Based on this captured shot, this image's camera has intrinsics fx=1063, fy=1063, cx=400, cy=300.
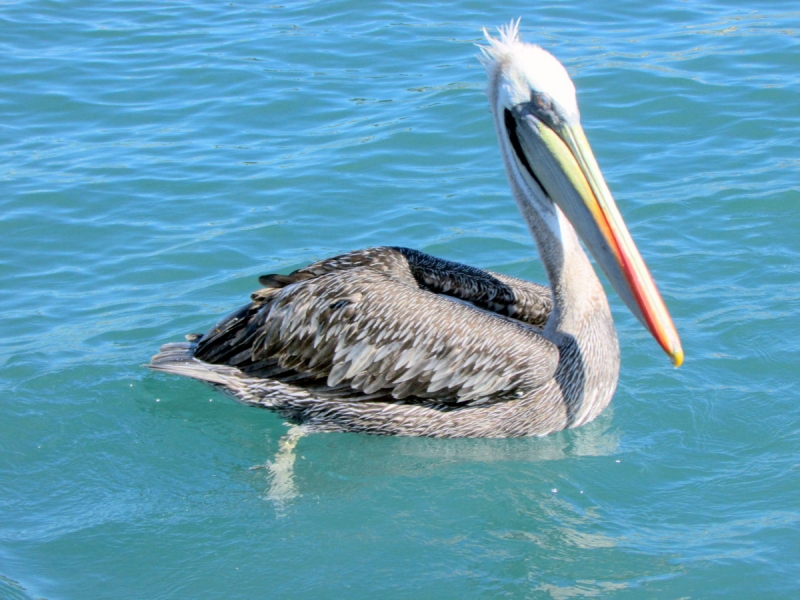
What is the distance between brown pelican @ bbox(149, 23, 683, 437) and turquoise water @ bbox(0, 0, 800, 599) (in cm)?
19

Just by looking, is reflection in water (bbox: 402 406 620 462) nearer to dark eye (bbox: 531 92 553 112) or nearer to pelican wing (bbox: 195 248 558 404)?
pelican wing (bbox: 195 248 558 404)

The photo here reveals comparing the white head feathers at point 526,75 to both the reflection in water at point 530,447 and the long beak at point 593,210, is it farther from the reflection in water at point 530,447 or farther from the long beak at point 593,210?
the reflection in water at point 530,447

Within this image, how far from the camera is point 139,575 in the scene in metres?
4.77

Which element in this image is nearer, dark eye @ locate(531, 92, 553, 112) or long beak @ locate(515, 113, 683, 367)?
long beak @ locate(515, 113, 683, 367)

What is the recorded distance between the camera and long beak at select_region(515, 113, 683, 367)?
509 centimetres

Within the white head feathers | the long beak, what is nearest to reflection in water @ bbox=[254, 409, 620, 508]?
the long beak

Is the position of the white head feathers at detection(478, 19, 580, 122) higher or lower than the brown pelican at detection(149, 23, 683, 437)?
higher

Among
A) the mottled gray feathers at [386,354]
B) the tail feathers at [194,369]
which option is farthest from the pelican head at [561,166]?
the tail feathers at [194,369]

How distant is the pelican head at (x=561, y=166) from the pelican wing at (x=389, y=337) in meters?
0.64

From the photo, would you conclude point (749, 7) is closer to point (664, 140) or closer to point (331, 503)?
point (664, 140)

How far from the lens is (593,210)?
529cm

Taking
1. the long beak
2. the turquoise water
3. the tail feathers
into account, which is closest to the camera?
the turquoise water

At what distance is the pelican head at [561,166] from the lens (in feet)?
16.8

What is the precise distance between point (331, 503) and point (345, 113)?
5.18 m
